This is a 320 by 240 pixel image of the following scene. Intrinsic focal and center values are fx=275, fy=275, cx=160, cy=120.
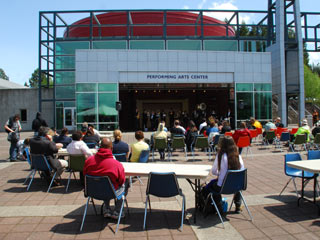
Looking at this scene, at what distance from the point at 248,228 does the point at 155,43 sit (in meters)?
22.2

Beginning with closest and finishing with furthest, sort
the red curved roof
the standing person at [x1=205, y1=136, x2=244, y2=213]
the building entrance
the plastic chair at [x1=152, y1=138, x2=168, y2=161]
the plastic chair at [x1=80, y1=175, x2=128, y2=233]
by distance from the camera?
1. the plastic chair at [x1=80, y1=175, x2=128, y2=233]
2. the standing person at [x1=205, y1=136, x2=244, y2=213]
3. the plastic chair at [x1=152, y1=138, x2=168, y2=161]
4. the red curved roof
5. the building entrance

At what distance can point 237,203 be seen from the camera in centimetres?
448

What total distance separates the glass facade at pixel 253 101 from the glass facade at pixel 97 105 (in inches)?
378

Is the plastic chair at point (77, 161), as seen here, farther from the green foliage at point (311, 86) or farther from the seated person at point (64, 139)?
the green foliage at point (311, 86)

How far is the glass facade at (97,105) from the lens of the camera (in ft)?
65.1

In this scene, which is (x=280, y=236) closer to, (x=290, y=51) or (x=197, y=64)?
(x=197, y=64)

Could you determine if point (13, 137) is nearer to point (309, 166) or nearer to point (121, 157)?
point (121, 157)

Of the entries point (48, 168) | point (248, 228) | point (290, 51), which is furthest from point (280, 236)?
point (290, 51)

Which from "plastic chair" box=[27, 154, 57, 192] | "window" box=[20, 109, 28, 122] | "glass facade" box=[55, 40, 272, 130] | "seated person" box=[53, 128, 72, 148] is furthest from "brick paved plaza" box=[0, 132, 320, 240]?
"window" box=[20, 109, 28, 122]

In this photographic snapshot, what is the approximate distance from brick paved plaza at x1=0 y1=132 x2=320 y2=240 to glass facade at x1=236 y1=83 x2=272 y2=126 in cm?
1586

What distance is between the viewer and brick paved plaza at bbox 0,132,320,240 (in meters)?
3.67

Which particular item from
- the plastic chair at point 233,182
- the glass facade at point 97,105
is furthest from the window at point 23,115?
the plastic chair at point 233,182

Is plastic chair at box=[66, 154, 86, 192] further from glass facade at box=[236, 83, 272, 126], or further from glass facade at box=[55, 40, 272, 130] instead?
glass facade at box=[236, 83, 272, 126]

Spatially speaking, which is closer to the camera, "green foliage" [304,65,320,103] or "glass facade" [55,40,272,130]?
"glass facade" [55,40,272,130]
